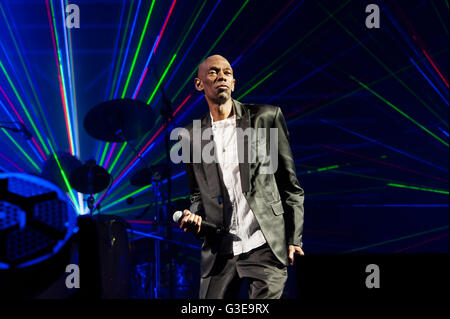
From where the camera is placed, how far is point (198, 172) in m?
2.28

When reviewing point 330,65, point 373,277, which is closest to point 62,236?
point 373,277

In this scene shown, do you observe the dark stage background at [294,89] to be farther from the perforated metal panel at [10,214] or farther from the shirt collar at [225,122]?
the perforated metal panel at [10,214]

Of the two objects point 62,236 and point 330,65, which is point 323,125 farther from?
point 62,236

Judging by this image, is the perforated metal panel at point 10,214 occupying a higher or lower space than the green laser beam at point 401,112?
lower

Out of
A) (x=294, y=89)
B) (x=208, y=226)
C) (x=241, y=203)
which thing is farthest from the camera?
(x=294, y=89)

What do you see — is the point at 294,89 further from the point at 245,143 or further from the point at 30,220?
the point at 30,220

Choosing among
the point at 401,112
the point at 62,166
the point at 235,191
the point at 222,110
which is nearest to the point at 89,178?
the point at 62,166

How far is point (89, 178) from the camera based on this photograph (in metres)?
4.42

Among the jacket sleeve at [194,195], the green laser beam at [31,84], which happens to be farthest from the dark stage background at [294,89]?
the jacket sleeve at [194,195]

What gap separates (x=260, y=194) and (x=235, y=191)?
14 centimetres

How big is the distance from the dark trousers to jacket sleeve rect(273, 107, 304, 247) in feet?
0.58

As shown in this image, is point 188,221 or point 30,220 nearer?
point 30,220

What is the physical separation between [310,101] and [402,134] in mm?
1284

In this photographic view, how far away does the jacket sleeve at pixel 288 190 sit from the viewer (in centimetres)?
215
